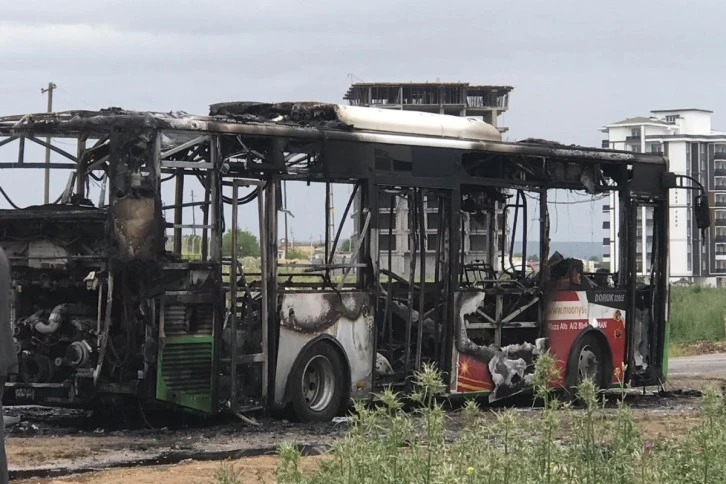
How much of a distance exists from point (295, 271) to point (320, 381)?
1.21 metres

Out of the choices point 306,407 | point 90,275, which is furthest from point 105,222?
point 306,407

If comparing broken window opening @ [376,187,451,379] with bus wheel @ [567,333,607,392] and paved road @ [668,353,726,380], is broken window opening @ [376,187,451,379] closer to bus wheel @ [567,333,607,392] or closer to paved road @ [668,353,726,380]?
bus wheel @ [567,333,607,392]

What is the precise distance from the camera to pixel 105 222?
13258 mm

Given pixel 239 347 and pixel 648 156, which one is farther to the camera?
pixel 648 156

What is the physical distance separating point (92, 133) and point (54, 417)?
2.98 meters

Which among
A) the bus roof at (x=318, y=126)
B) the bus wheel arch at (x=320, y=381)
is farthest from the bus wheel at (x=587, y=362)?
the bus wheel arch at (x=320, y=381)

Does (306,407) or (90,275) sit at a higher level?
(90,275)

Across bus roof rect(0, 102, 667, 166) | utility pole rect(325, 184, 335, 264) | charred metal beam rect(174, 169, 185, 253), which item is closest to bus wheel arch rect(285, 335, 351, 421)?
utility pole rect(325, 184, 335, 264)

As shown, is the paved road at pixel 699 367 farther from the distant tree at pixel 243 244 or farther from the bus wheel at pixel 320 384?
the distant tree at pixel 243 244

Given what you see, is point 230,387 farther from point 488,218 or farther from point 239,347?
point 488,218

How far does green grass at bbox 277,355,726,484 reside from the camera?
700 cm

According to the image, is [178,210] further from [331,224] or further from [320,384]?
[320,384]

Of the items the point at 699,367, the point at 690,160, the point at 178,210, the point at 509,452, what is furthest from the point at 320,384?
the point at 690,160

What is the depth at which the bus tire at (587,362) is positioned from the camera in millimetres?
17875
